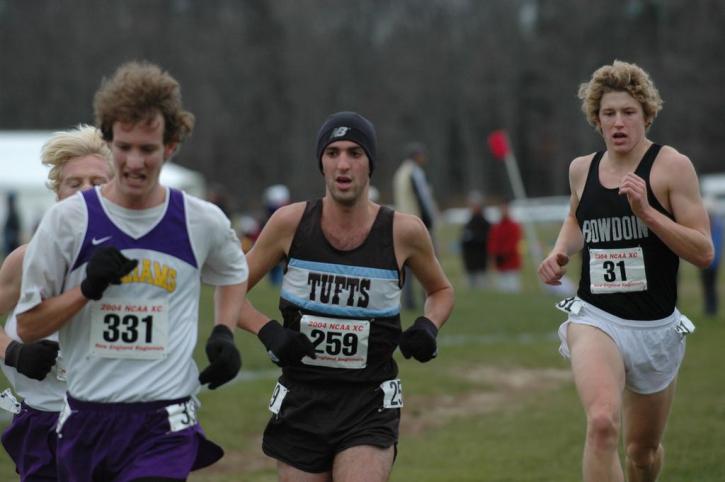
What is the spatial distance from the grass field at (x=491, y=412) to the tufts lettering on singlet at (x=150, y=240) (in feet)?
14.0

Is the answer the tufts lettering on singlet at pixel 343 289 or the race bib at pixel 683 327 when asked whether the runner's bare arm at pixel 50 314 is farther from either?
the race bib at pixel 683 327

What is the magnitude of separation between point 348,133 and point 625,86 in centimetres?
155

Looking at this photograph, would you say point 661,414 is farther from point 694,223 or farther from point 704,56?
point 704,56

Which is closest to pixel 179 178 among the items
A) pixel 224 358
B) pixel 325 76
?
pixel 325 76

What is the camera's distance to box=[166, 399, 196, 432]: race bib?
168 inches

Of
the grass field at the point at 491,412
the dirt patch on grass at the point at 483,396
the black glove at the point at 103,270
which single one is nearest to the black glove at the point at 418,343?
the black glove at the point at 103,270

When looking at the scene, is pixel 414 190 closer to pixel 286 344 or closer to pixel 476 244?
pixel 476 244

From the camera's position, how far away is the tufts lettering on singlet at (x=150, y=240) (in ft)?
13.8

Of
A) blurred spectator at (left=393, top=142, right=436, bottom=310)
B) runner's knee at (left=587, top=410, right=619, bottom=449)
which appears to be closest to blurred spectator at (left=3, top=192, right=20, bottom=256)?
blurred spectator at (left=393, top=142, right=436, bottom=310)

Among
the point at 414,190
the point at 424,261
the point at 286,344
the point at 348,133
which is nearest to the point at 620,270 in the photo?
the point at 424,261

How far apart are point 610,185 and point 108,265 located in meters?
2.89

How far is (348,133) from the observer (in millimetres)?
5254

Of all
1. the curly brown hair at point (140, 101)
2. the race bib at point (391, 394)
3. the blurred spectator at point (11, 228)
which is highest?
the curly brown hair at point (140, 101)

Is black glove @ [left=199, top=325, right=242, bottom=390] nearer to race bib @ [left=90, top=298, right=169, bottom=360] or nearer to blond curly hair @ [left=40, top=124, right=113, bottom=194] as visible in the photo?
race bib @ [left=90, top=298, right=169, bottom=360]
